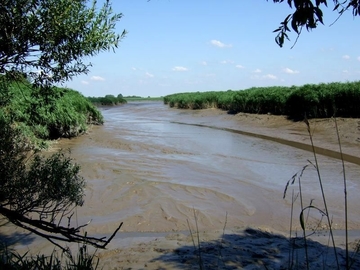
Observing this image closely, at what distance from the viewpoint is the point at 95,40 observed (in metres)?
4.88

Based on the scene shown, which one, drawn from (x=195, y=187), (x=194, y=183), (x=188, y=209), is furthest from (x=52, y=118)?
(x=188, y=209)

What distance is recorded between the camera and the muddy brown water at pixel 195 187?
25.7ft

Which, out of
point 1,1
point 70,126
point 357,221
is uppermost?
point 1,1

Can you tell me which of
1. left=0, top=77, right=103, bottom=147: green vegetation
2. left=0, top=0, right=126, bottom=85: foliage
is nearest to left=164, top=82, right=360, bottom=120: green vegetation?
left=0, top=77, right=103, bottom=147: green vegetation

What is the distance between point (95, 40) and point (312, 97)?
21.8 m

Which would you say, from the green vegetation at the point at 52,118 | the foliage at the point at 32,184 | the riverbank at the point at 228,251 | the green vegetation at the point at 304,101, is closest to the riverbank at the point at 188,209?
the riverbank at the point at 228,251

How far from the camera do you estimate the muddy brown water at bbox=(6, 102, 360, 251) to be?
7.84 metres

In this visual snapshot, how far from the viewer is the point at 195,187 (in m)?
10.1

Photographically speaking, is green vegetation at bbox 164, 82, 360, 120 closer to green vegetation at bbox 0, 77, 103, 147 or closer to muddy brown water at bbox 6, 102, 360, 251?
muddy brown water at bbox 6, 102, 360, 251

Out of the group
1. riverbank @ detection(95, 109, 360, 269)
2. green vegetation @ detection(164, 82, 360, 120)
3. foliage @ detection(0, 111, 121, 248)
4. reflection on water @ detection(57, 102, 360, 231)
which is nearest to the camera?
foliage @ detection(0, 111, 121, 248)

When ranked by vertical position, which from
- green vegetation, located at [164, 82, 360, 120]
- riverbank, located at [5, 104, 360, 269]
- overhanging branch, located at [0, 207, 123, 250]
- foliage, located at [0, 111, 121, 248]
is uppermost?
green vegetation, located at [164, 82, 360, 120]

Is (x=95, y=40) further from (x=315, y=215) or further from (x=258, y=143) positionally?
(x=258, y=143)

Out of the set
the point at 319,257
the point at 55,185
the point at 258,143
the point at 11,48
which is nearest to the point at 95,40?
the point at 11,48

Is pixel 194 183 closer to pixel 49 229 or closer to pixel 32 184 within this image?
pixel 32 184
